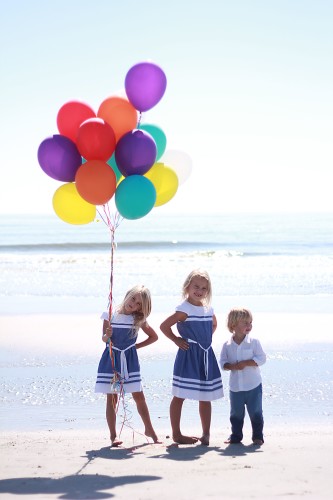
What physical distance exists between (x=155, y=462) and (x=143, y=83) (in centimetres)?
295

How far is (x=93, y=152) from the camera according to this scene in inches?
224

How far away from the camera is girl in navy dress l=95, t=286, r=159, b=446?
6133mm

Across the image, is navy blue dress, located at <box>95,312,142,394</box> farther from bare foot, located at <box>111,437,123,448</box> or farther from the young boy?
the young boy

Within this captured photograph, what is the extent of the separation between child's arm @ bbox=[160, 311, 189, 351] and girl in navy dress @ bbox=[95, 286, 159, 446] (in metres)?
0.19

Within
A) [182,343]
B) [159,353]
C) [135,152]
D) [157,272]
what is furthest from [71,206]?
[157,272]

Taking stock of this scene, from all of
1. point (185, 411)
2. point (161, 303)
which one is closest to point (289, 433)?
point (185, 411)

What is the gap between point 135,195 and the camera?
227 inches

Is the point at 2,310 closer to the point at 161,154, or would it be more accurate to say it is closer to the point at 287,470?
the point at 161,154

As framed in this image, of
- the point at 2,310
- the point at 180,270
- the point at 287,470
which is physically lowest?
the point at 287,470

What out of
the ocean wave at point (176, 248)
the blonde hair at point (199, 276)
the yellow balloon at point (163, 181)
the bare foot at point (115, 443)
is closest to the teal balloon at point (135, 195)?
the yellow balloon at point (163, 181)

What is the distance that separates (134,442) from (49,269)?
58.7 ft

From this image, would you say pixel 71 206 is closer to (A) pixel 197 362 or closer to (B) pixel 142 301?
(B) pixel 142 301

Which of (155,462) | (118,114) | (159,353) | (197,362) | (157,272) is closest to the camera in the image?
(155,462)

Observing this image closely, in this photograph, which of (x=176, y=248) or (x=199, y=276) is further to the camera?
(x=176, y=248)
